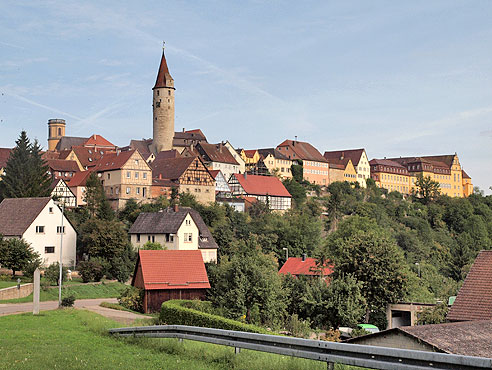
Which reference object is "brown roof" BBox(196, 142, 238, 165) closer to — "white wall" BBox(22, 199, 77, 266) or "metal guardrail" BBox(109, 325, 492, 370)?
"white wall" BBox(22, 199, 77, 266)

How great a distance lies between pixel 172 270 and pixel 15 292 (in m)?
10.3

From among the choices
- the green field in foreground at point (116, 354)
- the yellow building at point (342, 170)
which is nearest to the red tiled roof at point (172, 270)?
the green field in foreground at point (116, 354)

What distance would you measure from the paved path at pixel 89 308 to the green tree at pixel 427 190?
103m

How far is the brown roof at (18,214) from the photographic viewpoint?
52.1 m

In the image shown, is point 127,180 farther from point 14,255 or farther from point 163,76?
point 163,76

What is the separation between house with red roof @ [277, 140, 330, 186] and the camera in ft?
397

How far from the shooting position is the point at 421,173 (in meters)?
147

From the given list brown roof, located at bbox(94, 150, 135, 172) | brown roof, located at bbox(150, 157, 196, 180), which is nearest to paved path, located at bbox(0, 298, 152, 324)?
brown roof, located at bbox(94, 150, 135, 172)

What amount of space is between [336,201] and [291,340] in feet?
303

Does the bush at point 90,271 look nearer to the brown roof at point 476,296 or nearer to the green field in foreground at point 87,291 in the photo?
the green field in foreground at point 87,291

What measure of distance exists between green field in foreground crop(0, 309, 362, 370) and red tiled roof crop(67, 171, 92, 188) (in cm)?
6587

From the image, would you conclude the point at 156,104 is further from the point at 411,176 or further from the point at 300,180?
the point at 411,176

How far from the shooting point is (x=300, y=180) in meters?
116

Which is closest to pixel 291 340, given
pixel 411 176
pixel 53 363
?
pixel 53 363
